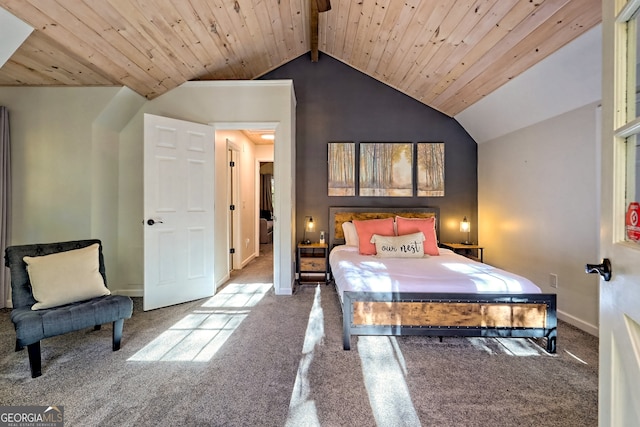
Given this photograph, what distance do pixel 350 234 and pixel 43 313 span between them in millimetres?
3176

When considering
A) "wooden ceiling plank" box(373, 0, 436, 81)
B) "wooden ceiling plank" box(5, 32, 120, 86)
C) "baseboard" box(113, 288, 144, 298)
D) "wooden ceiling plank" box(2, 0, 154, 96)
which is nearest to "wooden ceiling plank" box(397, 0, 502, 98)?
"wooden ceiling plank" box(373, 0, 436, 81)

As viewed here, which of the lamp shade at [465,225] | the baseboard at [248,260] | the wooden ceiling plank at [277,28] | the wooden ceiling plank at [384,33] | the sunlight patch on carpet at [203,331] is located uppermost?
the wooden ceiling plank at [277,28]

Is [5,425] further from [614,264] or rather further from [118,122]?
[118,122]

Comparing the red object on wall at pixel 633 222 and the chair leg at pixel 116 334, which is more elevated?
the red object on wall at pixel 633 222

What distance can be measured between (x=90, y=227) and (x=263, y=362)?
265cm

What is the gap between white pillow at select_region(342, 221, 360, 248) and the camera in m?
3.96

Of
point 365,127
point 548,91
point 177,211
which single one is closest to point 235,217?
point 177,211

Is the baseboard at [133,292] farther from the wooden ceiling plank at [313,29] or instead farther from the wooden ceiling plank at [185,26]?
the wooden ceiling plank at [313,29]

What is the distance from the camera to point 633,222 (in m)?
0.78

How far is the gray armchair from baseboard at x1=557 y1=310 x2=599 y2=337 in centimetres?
399
